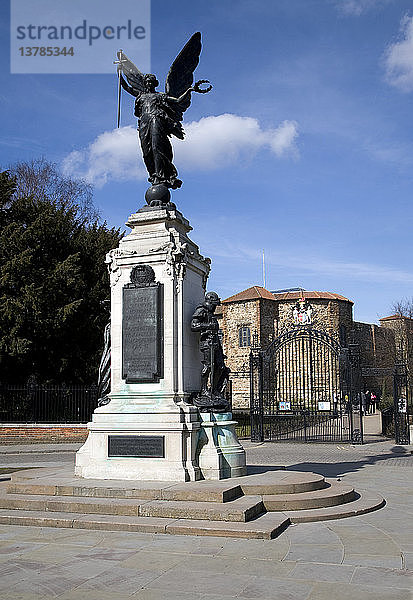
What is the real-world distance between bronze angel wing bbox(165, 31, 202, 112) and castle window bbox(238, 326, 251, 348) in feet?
143

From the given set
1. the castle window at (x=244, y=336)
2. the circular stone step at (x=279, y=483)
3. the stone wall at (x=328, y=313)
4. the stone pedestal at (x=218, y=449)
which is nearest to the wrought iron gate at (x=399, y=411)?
the circular stone step at (x=279, y=483)

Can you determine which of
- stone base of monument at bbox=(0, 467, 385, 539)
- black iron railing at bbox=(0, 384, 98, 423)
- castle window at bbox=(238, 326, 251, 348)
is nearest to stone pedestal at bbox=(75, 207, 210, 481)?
stone base of monument at bbox=(0, 467, 385, 539)

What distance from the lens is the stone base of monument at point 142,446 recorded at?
8.48 meters

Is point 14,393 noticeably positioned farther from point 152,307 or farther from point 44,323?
point 152,307

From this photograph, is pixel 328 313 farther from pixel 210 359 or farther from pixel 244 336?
pixel 210 359

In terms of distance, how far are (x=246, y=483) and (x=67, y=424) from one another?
15.0 meters

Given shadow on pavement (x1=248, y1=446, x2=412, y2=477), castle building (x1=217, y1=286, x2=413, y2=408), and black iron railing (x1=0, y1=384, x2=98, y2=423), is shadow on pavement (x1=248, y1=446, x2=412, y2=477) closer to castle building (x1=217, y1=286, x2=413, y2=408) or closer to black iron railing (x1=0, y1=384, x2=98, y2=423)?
black iron railing (x1=0, y1=384, x2=98, y2=423)

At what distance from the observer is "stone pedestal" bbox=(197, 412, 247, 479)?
8656 mm

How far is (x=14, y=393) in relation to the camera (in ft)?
76.8

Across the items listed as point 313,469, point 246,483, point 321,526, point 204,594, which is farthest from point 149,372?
point 313,469

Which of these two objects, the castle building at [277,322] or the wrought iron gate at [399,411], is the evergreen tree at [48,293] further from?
the castle building at [277,322]

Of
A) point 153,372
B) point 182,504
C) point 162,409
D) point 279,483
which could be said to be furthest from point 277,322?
point 182,504

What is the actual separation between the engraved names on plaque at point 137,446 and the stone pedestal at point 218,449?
0.60m

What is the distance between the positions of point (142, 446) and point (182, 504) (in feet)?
4.98
